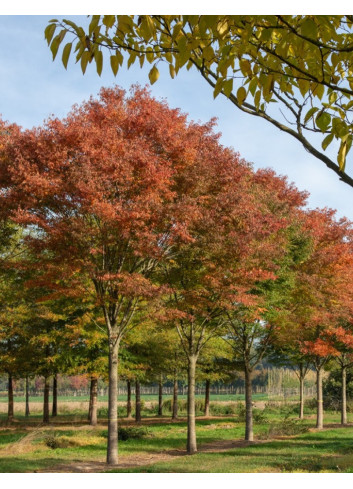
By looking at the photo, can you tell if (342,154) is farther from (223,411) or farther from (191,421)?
(223,411)

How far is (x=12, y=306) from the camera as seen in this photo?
23797 mm

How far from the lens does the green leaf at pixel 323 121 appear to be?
2420 millimetres

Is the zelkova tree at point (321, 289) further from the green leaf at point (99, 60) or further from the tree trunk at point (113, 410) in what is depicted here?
the green leaf at point (99, 60)

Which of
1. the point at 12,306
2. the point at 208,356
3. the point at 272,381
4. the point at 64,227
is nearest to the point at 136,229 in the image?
the point at 64,227

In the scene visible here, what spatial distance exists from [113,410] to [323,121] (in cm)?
1090

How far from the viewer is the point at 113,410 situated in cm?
1202

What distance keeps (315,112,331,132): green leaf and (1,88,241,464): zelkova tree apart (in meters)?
8.49

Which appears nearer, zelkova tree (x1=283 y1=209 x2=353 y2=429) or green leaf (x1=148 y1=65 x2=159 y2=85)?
green leaf (x1=148 y1=65 x2=159 y2=85)

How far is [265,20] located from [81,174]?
28.1 ft

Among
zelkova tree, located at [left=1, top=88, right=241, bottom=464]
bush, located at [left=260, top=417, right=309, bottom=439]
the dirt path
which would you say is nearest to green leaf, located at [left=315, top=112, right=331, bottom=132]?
zelkova tree, located at [left=1, top=88, right=241, bottom=464]

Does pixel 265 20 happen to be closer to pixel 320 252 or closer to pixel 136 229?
pixel 136 229

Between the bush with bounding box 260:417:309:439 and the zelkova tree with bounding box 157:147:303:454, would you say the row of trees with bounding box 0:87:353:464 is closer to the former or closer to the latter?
the zelkova tree with bounding box 157:147:303:454

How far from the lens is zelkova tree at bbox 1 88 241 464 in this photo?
10969 mm

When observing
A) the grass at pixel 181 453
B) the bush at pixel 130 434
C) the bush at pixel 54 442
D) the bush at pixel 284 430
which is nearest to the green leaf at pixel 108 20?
the grass at pixel 181 453
